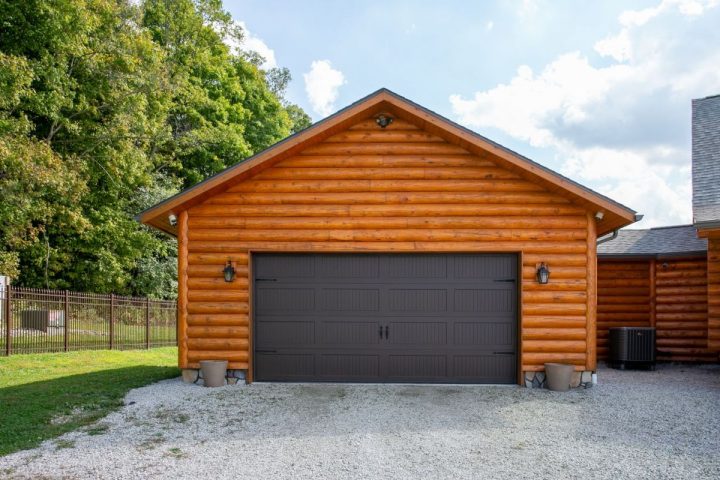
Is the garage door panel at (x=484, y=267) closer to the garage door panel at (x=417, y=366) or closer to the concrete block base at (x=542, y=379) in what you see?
the garage door panel at (x=417, y=366)

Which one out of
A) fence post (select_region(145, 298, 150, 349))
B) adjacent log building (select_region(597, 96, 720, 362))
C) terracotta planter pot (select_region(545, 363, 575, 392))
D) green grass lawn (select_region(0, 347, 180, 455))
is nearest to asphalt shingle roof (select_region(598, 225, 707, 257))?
adjacent log building (select_region(597, 96, 720, 362))

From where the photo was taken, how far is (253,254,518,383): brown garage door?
8.47 meters

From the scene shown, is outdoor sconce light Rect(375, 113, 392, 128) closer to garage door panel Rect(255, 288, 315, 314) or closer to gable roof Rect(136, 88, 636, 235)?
gable roof Rect(136, 88, 636, 235)

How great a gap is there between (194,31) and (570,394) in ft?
85.3

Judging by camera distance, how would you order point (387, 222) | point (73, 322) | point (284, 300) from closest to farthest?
point (387, 222) < point (284, 300) < point (73, 322)

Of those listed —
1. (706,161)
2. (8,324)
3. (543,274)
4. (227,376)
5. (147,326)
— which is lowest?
(147,326)

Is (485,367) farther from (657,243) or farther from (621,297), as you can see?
(657,243)

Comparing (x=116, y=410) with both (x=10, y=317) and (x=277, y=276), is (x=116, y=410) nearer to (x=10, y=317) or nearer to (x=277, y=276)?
(x=277, y=276)

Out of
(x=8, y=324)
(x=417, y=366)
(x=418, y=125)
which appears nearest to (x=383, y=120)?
(x=418, y=125)

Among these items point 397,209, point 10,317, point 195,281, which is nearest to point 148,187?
point 10,317

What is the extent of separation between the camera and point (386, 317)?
28.1 feet

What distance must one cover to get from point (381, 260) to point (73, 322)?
30.5ft

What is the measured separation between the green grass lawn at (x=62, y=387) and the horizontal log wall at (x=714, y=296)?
33.5 ft

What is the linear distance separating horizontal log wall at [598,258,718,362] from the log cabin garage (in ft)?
11.9
